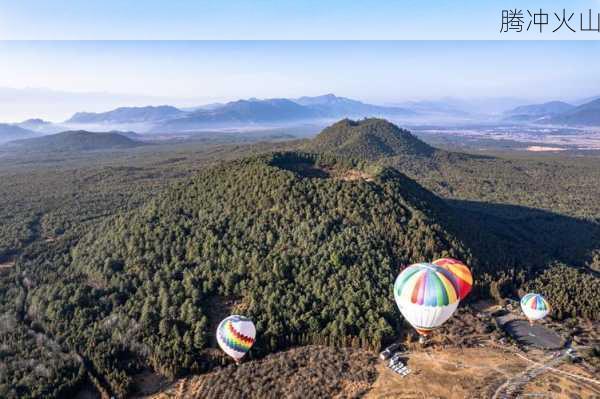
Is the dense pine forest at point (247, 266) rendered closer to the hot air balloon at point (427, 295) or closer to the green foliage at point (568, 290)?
the green foliage at point (568, 290)

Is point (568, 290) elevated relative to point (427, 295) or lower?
lower

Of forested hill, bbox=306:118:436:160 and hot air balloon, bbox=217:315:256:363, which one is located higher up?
forested hill, bbox=306:118:436:160

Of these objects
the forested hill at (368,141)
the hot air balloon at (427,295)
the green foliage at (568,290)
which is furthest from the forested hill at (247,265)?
the forested hill at (368,141)

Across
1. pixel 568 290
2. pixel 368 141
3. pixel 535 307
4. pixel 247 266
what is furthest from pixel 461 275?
pixel 368 141

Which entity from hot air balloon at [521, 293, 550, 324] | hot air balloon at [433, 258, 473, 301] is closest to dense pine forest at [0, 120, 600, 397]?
hot air balloon at [521, 293, 550, 324]

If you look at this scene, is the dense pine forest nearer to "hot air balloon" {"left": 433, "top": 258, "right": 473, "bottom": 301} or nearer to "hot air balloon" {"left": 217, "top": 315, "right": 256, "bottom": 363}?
"hot air balloon" {"left": 217, "top": 315, "right": 256, "bottom": 363}

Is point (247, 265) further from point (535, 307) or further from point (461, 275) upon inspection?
point (535, 307)
